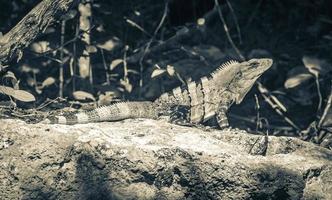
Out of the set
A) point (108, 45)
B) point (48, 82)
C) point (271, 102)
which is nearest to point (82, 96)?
point (48, 82)

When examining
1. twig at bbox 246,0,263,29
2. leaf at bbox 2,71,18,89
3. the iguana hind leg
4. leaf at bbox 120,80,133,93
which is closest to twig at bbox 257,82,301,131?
the iguana hind leg

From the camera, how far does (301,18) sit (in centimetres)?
638

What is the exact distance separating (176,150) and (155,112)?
1.21m

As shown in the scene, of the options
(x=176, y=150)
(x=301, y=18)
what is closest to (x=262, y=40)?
(x=301, y=18)

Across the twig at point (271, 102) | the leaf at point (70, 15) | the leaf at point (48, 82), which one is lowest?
the twig at point (271, 102)

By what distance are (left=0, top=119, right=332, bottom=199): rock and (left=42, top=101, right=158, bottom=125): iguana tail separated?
0.28 metres

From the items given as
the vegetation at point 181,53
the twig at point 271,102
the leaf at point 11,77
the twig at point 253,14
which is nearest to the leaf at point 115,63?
the vegetation at point 181,53

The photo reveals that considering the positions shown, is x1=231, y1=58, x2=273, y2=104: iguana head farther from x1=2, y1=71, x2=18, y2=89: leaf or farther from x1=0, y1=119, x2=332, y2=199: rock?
x1=2, y1=71, x2=18, y2=89: leaf

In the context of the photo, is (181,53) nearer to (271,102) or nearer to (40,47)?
(271,102)

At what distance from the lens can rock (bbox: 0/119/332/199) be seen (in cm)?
346

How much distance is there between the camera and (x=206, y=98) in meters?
5.09

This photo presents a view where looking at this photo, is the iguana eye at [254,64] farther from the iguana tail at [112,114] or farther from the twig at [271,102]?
the iguana tail at [112,114]

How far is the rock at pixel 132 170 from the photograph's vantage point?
346 centimetres

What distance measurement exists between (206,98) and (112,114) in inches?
44.5
